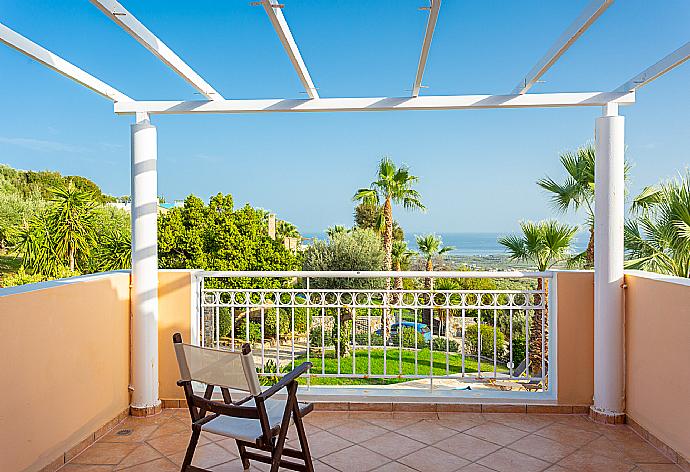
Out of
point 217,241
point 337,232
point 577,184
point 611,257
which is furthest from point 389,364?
point 611,257

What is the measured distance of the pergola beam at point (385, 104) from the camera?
13.3 feet

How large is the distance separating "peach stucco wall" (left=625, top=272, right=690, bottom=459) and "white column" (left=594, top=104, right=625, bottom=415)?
73 mm

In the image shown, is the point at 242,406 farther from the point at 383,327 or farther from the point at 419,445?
the point at 383,327

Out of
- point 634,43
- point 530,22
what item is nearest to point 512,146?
point 634,43

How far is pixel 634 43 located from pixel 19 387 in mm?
37203

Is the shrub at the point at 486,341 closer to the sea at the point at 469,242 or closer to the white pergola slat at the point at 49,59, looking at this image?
the white pergola slat at the point at 49,59

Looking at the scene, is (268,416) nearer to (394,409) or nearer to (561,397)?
(394,409)

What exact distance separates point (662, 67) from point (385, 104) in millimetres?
1765

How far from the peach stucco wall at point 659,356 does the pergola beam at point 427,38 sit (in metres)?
1.96

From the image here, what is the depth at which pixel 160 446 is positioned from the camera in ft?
12.0

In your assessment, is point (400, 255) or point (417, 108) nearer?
point (417, 108)

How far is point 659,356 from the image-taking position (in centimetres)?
360

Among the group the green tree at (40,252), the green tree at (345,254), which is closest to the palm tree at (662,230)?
the green tree at (345,254)

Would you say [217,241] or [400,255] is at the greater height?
[217,241]
